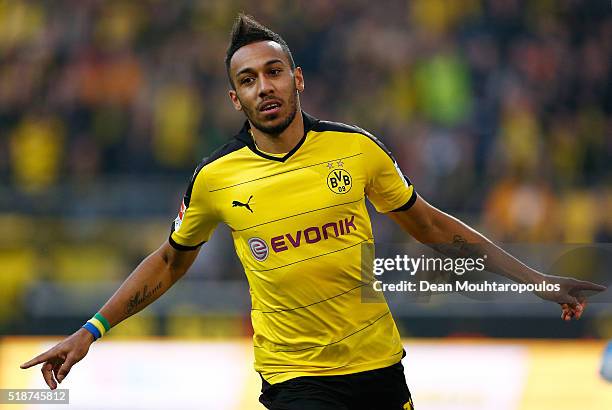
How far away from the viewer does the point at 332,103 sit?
34.8 ft

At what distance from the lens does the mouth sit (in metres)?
3.82

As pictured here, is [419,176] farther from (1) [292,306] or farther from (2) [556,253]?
(1) [292,306]

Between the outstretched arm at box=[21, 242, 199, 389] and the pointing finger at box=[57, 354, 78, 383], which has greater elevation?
the outstretched arm at box=[21, 242, 199, 389]

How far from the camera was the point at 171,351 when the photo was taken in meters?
6.71

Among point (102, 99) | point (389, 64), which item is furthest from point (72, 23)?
point (389, 64)

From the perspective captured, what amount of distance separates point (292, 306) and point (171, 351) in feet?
9.89

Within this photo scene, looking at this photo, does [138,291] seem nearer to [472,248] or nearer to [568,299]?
[472,248]

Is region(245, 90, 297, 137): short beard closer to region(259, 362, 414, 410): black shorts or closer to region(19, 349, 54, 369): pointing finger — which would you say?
region(259, 362, 414, 410): black shorts

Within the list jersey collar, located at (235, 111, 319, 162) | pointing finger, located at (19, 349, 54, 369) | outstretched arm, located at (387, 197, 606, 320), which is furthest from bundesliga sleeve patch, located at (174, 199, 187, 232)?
outstretched arm, located at (387, 197, 606, 320)

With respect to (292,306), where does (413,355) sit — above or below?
below

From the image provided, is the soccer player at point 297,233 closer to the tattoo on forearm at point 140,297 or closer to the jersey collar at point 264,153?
the jersey collar at point 264,153

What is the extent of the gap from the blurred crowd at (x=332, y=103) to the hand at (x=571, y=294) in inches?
187

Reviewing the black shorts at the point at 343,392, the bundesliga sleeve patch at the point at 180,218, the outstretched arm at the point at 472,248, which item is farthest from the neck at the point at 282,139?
the black shorts at the point at 343,392

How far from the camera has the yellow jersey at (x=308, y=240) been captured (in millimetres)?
3844
